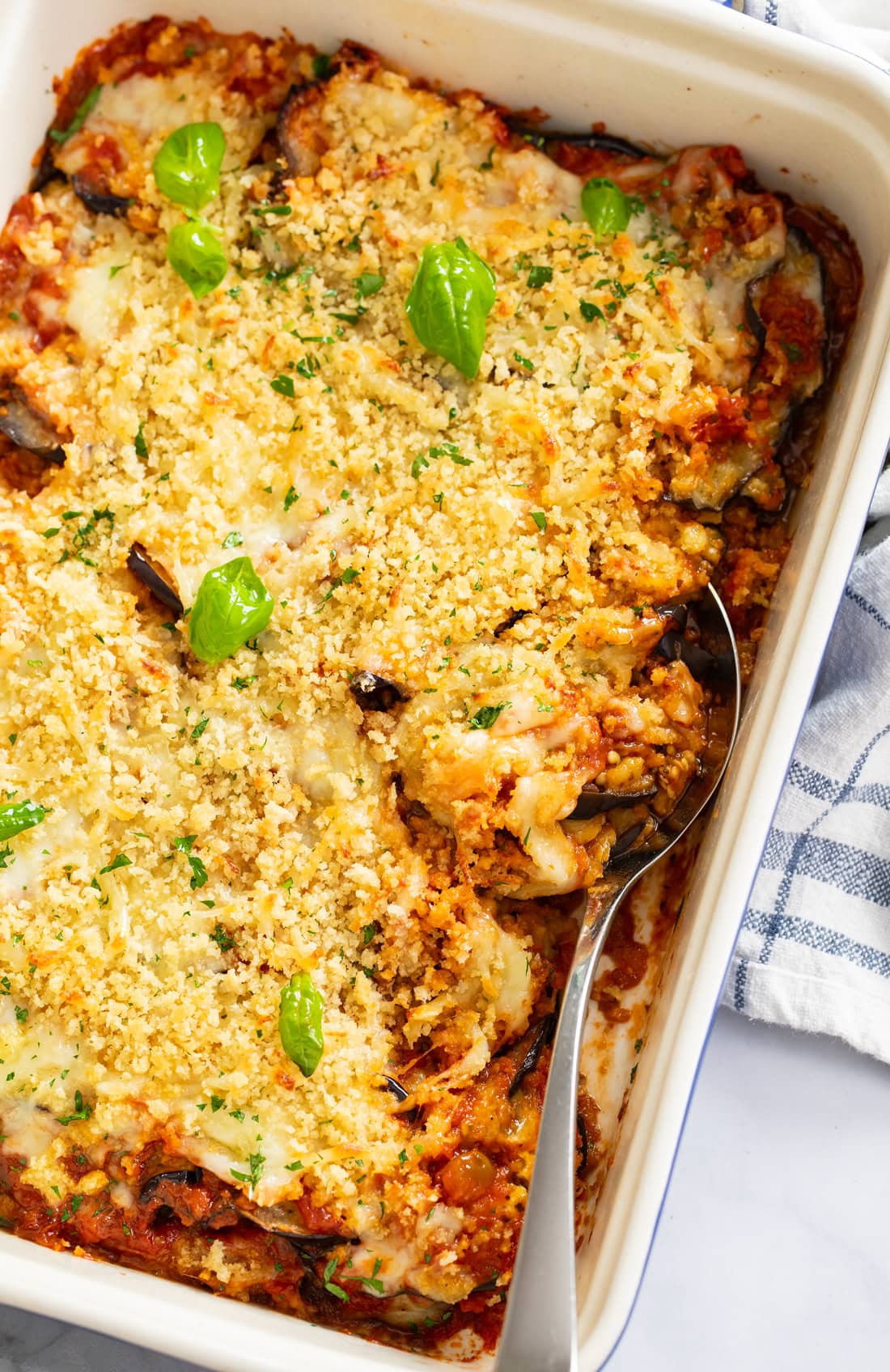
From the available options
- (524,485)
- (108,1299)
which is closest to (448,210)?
(524,485)

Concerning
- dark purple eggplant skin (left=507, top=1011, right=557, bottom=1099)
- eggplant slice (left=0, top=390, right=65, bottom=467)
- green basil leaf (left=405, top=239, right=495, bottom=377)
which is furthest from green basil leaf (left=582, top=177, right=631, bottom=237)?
dark purple eggplant skin (left=507, top=1011, right=557, bottom=1099)

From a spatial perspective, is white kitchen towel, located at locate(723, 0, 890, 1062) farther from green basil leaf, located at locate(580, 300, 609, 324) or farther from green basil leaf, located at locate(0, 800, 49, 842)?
green basil leaf, located at locate(0, 800, 49, 842)

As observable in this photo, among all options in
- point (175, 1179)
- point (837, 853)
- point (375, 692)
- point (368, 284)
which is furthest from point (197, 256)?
point (837, 853)

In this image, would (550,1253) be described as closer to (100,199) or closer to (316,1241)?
(316,1241)

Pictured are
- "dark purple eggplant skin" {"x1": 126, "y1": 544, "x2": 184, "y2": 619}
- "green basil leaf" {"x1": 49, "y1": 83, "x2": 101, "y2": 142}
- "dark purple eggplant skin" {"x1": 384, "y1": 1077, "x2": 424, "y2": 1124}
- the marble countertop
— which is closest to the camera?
"dark purple eggplant skin" {"x1": 384, "y1": 1077, "x2": 424, "y2": 1124}

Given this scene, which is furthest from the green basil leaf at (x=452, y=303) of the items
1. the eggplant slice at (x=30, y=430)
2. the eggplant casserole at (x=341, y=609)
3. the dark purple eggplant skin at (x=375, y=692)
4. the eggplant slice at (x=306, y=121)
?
the eggplant slice at (x=30, y=430)

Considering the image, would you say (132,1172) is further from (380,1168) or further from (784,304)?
(784,304)

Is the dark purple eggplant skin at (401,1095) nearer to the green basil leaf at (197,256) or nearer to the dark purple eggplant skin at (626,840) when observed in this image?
the dark purple eggplant skin at (626,840)
